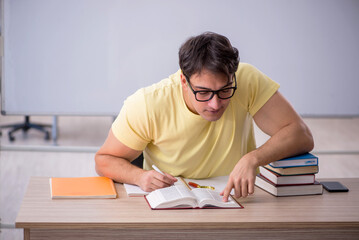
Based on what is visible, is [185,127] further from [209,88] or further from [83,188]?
[83,188]

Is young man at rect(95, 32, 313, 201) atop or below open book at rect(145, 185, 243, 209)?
atop

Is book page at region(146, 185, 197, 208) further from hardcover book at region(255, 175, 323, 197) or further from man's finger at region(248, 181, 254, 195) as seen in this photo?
hardcover book at region(255, 175, 323, 197)

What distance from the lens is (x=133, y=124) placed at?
185cm

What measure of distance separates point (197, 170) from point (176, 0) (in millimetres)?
1115

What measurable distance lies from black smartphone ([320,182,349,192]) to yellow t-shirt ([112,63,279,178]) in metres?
0.35

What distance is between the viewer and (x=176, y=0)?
2676mm

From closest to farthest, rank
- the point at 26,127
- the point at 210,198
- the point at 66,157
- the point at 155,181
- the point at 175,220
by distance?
1. the point at 175,220
2. the point at 210,198
3. the point at 155,181
4. the point at 66,157
5. the point at 26,127

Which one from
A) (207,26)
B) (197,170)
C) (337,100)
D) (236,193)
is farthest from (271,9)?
(236,193)

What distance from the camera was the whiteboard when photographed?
2.68 metres

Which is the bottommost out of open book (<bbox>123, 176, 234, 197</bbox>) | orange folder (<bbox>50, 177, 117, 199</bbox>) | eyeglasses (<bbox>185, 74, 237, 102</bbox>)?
open book (<bbox>123, 176, 234, 197</bbox>)

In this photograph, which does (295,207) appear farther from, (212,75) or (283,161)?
(212,75)

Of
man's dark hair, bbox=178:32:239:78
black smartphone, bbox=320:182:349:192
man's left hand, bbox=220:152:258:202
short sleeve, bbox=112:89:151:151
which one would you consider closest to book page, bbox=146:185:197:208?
man's left hand, bbox=220:152:258:202

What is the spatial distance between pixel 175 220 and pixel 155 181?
0.26m

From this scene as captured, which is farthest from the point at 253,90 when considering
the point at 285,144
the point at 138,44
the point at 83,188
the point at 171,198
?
the point at 138,44
